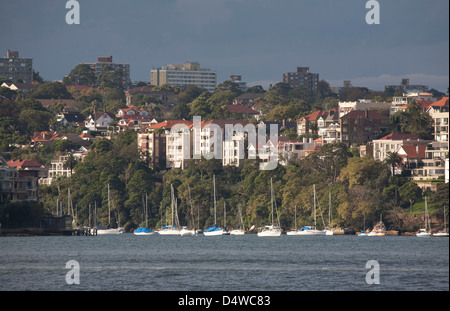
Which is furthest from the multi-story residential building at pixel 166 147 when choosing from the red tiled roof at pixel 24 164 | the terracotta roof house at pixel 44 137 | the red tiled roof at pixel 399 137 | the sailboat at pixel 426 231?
the sailboat at pixel 426 231

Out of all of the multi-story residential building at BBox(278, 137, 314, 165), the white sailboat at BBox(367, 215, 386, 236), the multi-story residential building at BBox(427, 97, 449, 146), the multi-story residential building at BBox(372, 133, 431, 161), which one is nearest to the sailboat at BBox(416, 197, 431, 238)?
the white sailboat at BBox(367, 215, 386, 236)

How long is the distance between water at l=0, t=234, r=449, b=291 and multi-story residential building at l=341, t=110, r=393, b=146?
46770 mm

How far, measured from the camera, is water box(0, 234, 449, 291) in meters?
49.7

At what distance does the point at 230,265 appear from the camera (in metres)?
62.0

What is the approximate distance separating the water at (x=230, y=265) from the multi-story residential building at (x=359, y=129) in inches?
1841

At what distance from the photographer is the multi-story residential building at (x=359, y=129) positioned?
138 metres

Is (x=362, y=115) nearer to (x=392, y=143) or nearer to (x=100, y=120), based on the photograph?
(x=392, y=143)

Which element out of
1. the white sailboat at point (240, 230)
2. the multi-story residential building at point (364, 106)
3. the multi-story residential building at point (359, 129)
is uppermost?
the multi-story residential building at point (364, 106)

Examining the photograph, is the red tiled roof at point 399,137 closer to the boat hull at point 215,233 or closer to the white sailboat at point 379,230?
the white sailboat at point 379,230

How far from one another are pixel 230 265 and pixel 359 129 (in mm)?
79277

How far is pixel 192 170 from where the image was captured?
13425 cm
